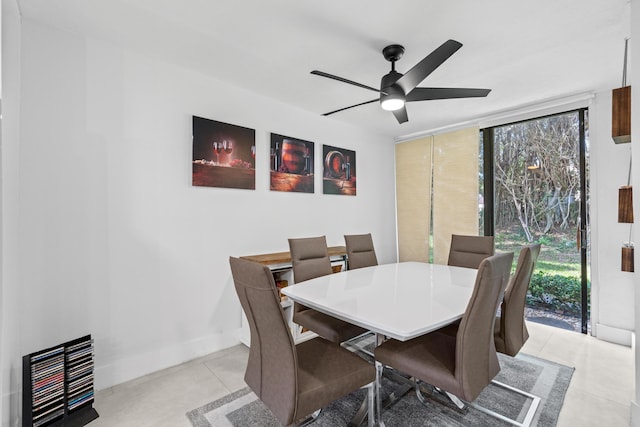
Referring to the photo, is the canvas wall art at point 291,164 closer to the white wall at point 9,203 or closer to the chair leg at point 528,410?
the white wall at point 9,203

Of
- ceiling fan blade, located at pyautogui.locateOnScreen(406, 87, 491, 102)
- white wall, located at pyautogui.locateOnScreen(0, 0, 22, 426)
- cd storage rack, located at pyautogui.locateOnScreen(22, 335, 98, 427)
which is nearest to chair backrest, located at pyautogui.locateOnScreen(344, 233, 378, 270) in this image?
ceiling fan blade, located at pyautogui.locateOnScreen(406, 87, 491, 102)

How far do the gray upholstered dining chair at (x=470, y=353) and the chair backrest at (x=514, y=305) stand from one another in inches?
11.8

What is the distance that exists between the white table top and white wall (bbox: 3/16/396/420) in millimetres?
1211

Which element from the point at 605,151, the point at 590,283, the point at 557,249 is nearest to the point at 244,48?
the point at 605,151

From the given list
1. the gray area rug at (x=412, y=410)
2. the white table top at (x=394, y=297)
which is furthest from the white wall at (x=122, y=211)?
the white table top at (x=394, y=297)

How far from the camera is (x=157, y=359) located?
8.13 feet

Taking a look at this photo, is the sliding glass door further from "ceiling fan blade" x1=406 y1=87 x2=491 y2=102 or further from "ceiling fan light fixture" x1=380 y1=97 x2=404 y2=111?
"ceiling fan light fixture" x1=380 y1=97 x2=404 y2=111

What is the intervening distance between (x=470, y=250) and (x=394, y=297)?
1652mm

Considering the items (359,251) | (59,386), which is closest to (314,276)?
(359,251)

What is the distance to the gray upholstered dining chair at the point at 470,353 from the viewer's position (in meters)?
1.35

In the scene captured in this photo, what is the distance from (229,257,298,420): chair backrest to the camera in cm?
124

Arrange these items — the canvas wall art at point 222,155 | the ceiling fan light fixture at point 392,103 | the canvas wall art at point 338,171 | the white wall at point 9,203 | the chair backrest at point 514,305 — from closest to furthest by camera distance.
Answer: the white wall at point 9,203
the chair backrest at point 514,305
the ceiling fan light fixture at point 392,103
the canvas wall art at point 222,155
the canvas wall art at point 338,171

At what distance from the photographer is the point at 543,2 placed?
1807 mm

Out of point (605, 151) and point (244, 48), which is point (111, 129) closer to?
point (244, 48)
